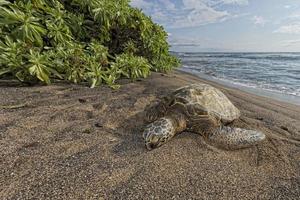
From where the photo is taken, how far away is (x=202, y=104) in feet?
9.53

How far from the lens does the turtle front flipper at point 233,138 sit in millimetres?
2586

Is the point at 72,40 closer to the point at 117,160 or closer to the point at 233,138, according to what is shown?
the point at 117,160

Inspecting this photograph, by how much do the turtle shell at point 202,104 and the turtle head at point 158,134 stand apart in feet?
1.34

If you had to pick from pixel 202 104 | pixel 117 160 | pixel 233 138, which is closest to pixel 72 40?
pixel 202 104

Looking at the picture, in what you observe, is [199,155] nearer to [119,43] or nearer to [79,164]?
[79,164]

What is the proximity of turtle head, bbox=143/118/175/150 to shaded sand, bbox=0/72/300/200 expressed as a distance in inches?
3.7

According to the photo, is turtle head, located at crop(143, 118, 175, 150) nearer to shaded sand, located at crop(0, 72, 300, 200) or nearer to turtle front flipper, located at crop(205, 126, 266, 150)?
shaded sand, located at crop(0, 72, 300, 200)

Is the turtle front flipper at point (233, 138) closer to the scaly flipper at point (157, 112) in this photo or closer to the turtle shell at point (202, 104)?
the turtle shell at point (202, 104)

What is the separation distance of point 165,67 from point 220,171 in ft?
18.6

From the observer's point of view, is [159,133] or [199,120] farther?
[199,120]

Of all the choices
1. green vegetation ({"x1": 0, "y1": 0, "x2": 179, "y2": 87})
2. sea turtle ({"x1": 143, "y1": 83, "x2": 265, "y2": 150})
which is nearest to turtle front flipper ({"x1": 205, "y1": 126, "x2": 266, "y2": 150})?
sea turtle ({"x1": 143, "y1": 83, "x2": 265, "y2": 150})

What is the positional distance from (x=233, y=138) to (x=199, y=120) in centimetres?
44

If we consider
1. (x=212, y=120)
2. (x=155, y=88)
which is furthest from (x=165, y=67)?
(x=212, y=120)

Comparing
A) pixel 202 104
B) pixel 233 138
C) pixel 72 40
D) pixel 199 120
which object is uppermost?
pixel 72 40
